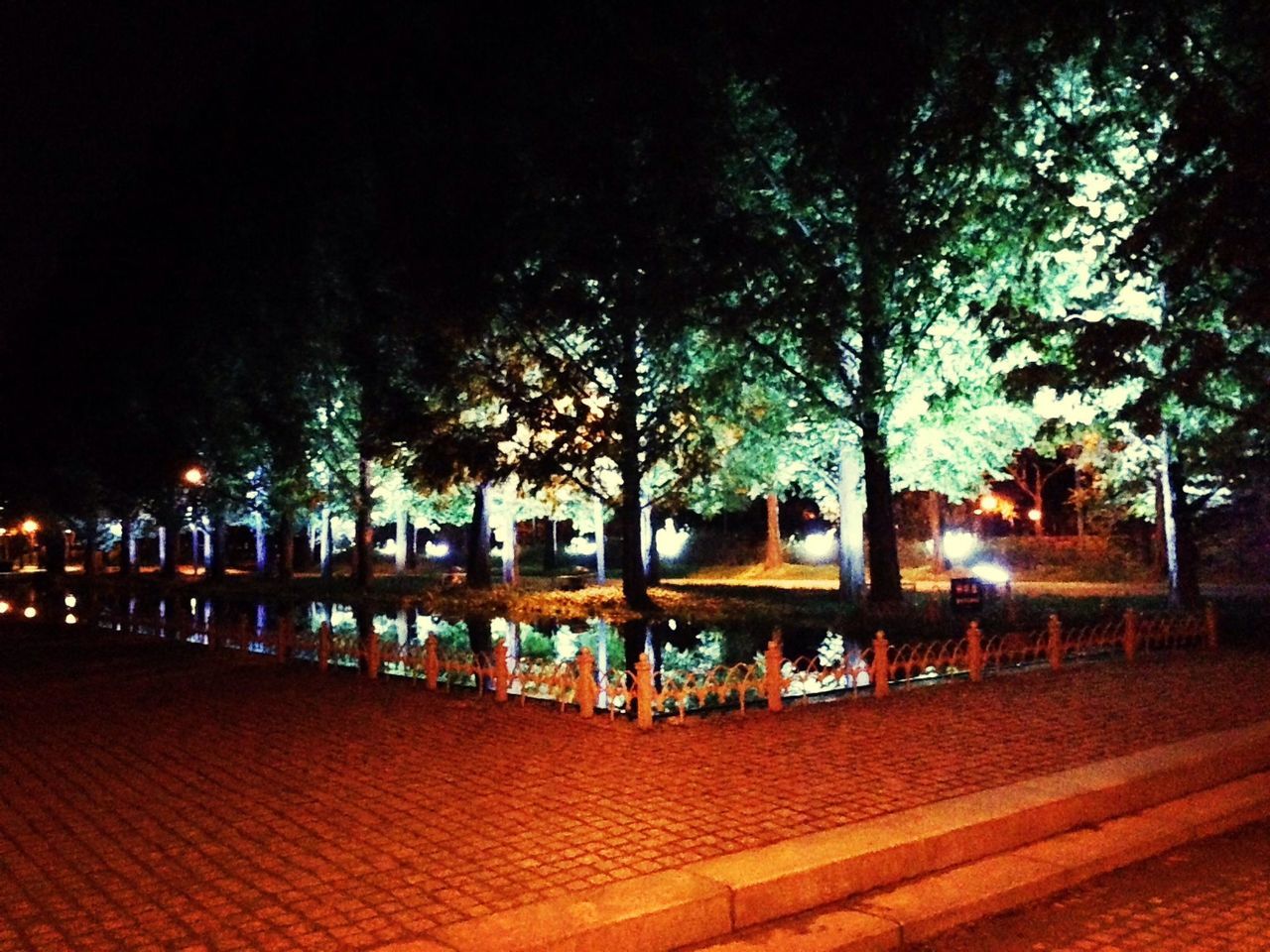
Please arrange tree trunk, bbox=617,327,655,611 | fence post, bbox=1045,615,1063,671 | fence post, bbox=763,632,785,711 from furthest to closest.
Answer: tree trunk, bbox=617,327,655,611, fence post, bbox=1045,615,1063,671, fence post, bbox=763,632,785,711


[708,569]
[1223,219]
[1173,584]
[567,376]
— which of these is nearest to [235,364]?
[567,376]

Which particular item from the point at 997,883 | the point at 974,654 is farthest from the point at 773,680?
the point at 997,883

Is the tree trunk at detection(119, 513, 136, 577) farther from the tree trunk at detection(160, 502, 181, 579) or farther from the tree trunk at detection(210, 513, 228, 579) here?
the tree trunk at detection(210, 513, 228, 579)

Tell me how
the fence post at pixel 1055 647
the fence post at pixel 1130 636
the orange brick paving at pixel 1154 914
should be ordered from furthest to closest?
the fence post at pixel 1130 636
the fence post at pixel 1055 647
the orange brick paving at pixel 1154 914

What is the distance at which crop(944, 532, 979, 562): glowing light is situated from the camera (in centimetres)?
4866

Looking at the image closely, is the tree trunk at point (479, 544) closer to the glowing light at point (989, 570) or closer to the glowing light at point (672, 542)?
the glowing light at point (989, 570)

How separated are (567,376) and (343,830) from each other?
2258 cm

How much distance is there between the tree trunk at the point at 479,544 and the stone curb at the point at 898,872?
29.2 m

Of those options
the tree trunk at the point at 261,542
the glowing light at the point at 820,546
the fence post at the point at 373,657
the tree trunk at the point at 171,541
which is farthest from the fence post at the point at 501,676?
the glowing light at the point at 820,546

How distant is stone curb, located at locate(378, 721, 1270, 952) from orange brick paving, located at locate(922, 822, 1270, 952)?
155mm

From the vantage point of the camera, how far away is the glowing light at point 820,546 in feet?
180

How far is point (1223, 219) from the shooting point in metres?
14.3

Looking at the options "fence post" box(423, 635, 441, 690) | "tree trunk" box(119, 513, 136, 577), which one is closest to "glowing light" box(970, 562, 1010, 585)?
"fence post" box(423, 635, 441, 690)

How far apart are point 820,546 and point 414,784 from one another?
47831mm
